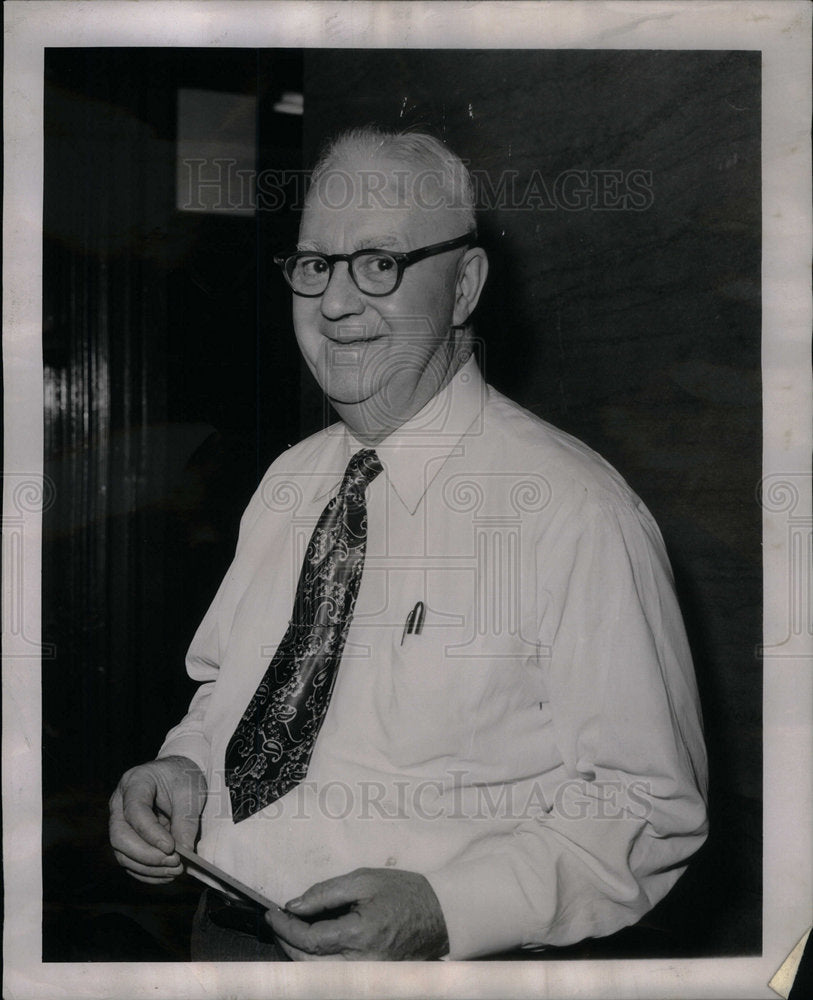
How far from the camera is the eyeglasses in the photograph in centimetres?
135

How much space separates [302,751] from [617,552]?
0.49 metres

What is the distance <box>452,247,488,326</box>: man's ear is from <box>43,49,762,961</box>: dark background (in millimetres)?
21

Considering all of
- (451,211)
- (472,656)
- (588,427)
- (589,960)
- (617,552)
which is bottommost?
(589,960)

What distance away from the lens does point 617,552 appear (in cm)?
130

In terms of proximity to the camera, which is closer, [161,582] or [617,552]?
[617,552]

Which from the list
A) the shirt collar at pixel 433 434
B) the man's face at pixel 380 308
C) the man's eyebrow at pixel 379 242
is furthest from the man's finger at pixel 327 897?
the man's eyebrow at pixel 379 242

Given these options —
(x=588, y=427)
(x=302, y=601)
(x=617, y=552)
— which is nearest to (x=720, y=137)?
(x=588, y=427)

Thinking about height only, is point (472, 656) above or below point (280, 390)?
below

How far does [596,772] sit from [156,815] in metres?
0.60

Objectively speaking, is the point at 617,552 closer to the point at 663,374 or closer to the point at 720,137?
the point at 663,374

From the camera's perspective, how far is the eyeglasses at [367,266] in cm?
135

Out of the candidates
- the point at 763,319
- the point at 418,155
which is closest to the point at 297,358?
the point at 418,155

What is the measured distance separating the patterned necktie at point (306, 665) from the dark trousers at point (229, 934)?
128 mm

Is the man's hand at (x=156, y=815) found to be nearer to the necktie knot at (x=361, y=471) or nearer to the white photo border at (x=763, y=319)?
the white photo border at (x=763, y=319)
